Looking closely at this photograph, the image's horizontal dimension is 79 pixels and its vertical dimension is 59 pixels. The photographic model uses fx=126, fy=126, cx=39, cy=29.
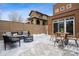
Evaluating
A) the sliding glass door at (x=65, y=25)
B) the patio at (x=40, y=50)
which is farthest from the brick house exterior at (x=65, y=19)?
the patio at (x=40, y=50)

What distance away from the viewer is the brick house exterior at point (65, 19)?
2.73m

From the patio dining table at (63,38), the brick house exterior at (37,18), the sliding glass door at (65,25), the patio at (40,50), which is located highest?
the brick house exterior at (37,18)

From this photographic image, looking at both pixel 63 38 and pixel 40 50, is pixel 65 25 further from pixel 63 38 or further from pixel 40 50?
pixel 40 50

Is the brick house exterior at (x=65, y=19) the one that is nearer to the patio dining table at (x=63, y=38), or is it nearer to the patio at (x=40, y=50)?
the patio dining table at (x=63, y=38)

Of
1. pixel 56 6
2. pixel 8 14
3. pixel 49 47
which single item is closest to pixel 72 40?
pixel 49 47

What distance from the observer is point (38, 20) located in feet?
9.68

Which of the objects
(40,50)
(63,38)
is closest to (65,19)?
(63,38)

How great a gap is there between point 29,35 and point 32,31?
115 millimetres

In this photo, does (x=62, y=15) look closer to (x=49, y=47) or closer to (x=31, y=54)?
(x=49, y=47)

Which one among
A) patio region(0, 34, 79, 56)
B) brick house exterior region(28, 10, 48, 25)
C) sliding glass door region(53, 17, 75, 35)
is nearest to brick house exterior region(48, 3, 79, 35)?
sliding glass door region(53, 17, 75, 35)

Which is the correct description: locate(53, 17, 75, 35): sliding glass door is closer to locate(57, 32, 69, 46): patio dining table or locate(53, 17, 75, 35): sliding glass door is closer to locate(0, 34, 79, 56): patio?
locate(57, 32, 69, 46): patio dining table

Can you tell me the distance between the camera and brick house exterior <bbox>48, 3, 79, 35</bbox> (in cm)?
273

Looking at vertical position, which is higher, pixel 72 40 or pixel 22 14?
pixel 22 14

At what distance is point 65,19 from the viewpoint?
2.82m
